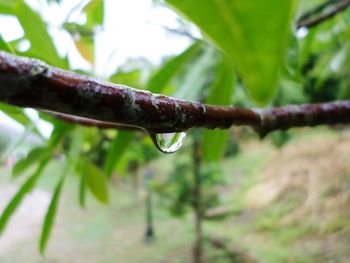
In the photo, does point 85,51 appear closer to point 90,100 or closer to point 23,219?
point 90,100

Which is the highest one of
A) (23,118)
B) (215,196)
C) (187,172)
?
(23,118)

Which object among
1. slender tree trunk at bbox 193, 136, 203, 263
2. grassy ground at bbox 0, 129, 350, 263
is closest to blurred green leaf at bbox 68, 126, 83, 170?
grassy ground at bbox 0, 129, 350, 263

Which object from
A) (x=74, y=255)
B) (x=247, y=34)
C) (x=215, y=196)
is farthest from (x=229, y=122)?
(x=215, y=196)

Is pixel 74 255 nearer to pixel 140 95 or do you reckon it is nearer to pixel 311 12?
pixel 311 12

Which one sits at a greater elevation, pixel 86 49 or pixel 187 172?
pixel 86 49

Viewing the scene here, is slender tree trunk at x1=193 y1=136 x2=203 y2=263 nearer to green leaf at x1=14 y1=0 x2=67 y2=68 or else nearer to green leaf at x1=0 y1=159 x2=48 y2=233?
green leaf at x1=0 y1=159 x2=48 y2=233

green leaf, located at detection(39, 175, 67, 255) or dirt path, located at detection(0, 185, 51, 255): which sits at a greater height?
green leaf, located at detection(39, 175, 67, 255)
